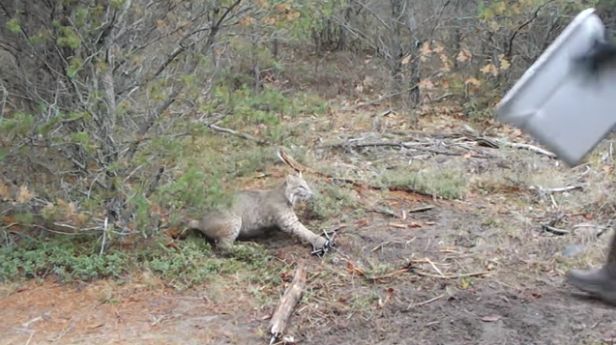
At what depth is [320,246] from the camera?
5.66 meters

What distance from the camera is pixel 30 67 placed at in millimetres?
5414

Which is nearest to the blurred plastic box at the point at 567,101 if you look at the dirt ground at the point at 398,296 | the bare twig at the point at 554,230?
the dirt ground at the point at 398,296

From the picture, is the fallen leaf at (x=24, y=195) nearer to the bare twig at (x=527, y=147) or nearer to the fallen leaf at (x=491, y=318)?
the fallen leaf at (x=491, y=318)

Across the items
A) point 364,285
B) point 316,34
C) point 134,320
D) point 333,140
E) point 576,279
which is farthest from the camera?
point 316,34

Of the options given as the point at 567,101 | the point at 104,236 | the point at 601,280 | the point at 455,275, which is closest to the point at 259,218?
the point at 104,236

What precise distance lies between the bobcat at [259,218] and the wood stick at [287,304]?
50 centimetres

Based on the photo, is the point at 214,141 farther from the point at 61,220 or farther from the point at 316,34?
the point at 316,34

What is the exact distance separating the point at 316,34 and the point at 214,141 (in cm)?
851

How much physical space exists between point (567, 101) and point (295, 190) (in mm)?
2991

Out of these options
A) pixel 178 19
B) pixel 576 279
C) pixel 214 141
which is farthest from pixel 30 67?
pixel 576 279

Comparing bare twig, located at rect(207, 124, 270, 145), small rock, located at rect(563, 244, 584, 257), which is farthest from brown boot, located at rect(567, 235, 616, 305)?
bare twig, located at rect(207, 124, 270, 145)

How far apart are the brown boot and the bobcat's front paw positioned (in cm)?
192

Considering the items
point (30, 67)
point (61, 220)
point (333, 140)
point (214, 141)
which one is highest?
point (30, 67)

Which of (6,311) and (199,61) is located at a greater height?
(199,61)
